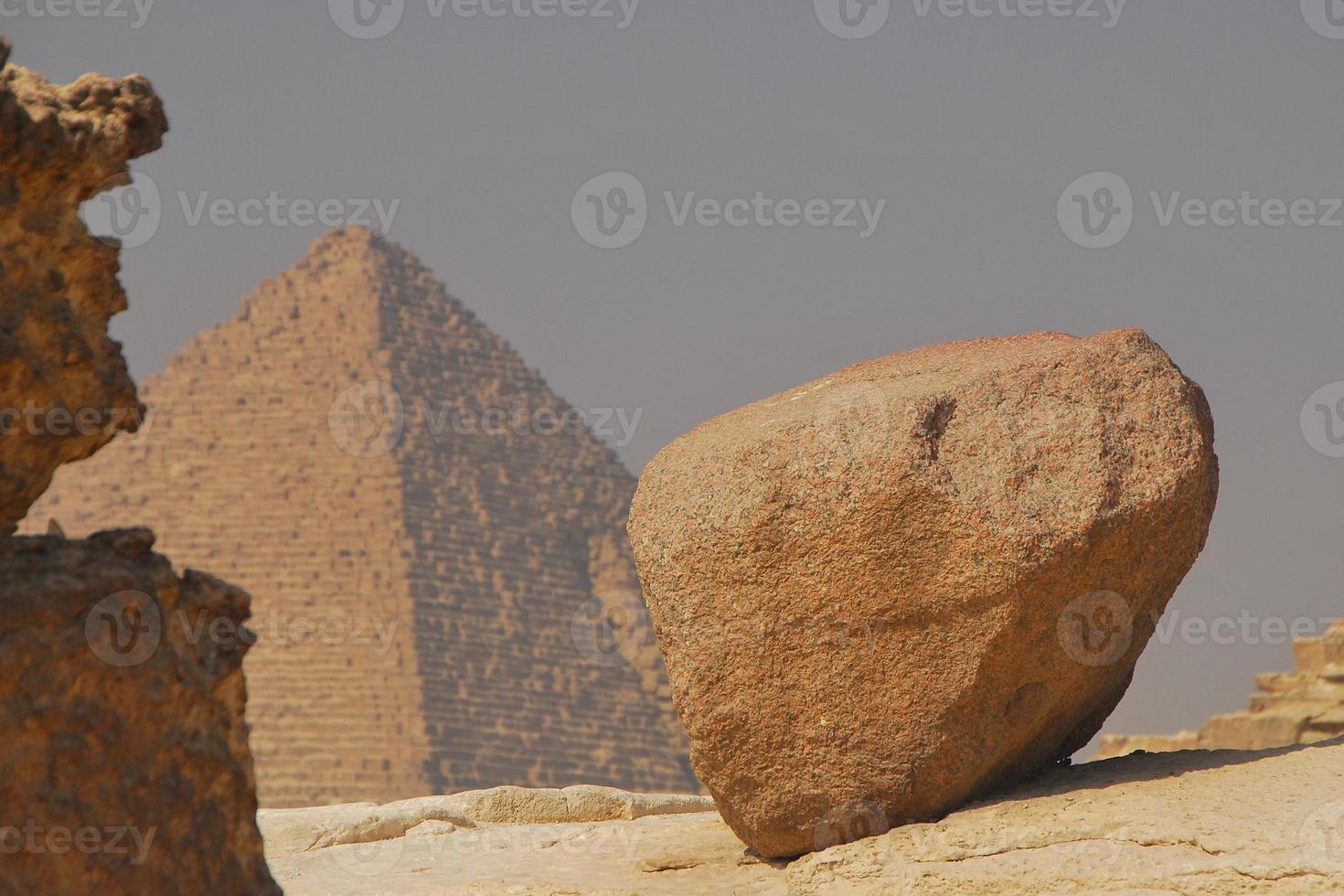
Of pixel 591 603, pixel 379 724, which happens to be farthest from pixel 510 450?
pixel 379 724

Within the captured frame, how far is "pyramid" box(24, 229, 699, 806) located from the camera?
93.1m

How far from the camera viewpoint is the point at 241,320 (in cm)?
10488

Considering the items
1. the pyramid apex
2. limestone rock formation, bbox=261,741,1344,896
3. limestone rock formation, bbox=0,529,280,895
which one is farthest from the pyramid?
limestone rock formation, bbox=0,529,280,895

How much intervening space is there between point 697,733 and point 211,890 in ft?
9.93

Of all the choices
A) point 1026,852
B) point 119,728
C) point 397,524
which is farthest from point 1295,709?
point 397,524

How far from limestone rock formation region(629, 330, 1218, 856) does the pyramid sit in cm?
8377

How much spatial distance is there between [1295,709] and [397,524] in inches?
3376

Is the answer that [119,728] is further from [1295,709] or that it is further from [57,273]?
[1295,709]

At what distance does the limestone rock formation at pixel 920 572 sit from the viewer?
648cm

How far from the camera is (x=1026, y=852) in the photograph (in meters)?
6.30

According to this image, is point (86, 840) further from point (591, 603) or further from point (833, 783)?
point (591, 603)

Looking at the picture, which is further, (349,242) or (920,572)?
(349,242)

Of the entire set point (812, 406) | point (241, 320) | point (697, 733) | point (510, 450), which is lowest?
point (697, 733)

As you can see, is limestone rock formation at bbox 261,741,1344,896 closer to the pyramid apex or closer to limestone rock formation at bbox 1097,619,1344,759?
limestone rock formation at bbox 1097,619,1344,759
